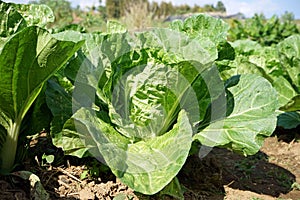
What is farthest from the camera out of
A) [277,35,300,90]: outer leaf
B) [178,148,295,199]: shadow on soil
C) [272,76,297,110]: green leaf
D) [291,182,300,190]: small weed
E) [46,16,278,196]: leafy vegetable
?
[272,76,297,110]: green leaf

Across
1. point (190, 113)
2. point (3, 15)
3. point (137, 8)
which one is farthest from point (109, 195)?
point (137, 8)

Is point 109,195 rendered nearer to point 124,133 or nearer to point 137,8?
point 124,133

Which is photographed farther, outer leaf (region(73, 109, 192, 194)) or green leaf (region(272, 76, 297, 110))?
green leaf (region(272, 76, 297, 110))

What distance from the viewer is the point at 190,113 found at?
86.4 inches

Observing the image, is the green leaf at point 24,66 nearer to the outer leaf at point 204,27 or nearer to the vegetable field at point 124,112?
the vegetable field at point 124,112

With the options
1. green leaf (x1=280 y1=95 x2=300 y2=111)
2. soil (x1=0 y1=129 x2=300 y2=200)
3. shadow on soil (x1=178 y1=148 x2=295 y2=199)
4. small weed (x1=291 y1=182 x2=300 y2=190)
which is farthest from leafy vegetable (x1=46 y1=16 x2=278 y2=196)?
green leaf (x1=280 y1=95 x2=300 y2=111)

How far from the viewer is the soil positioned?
1956mm

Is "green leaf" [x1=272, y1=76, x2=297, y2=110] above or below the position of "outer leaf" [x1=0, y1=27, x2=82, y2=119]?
below

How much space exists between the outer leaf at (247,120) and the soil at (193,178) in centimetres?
36

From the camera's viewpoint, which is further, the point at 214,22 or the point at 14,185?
the point at 214,22

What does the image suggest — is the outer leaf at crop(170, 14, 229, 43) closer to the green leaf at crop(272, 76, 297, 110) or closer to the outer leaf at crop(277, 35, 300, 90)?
the outer leaf at crop(277, 35, 300, 90)

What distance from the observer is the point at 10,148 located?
6.42ft

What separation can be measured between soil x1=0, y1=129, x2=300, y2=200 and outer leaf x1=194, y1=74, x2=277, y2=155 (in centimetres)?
36

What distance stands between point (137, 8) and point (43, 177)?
12709mm
